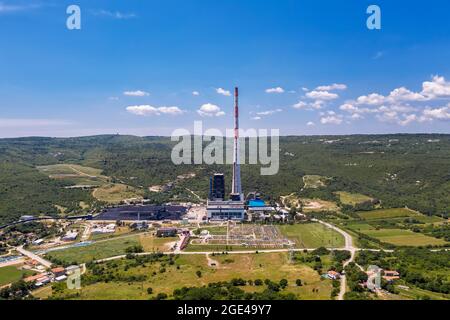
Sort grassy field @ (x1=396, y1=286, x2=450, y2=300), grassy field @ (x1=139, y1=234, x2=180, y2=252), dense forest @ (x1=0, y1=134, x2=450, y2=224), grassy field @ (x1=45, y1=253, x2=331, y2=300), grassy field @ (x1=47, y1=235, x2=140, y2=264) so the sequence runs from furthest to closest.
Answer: dense forest @ (x1=0, y1=134, x2=450, y2=224) → grassy field @ (x1=139, y1=234, x2=180, y2=252) → grassy field @ (x1=47, y1=235, x2=140, y2=264) → grassy field @ (x1=45, y1=253, x2=331, y2=300) → grassy field @ (x1=396, y1=286, x2=450, y2=300)

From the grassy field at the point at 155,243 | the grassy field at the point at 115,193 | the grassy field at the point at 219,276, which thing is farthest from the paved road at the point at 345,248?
the grassy field at the point at 115,193

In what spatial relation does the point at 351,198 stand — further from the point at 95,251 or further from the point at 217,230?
the point at 95,251

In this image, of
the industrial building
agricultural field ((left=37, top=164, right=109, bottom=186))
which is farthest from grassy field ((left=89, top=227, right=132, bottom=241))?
agricultural field ((left=37, top=164, right=109, bottom=186))

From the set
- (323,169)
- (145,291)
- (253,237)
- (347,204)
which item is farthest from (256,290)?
(323,169)

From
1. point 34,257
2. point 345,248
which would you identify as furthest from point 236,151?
point 34,257

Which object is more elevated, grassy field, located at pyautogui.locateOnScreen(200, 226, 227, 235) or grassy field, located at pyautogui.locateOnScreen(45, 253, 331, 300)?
grassy field, located at pyautogui.locateOnScreen(200, 226, 227, 235)

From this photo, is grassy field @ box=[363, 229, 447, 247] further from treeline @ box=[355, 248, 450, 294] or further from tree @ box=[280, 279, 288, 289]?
tree @ box=[280, 279, 288, 289]
